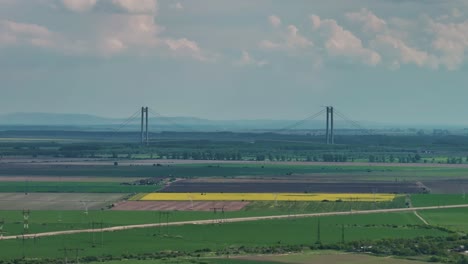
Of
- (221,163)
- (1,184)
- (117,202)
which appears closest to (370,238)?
(117,202)

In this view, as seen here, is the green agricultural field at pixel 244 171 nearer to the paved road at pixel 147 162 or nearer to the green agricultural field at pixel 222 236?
the paved road at pixel 147 162

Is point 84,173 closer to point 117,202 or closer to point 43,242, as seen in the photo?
point 117,202

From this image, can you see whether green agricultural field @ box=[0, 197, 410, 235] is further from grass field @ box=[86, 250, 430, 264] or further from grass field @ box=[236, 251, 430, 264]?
grass field @ box=[236, 251, 430, 264]

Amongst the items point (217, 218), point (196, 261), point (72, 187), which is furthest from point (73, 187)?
point (196, 261)

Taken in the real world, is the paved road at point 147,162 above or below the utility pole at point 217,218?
above

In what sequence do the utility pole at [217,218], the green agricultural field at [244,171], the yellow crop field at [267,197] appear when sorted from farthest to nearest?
the green agricultural field at [244,171] < the yellow crop field at [267,197] < the utility pole at [217,218]

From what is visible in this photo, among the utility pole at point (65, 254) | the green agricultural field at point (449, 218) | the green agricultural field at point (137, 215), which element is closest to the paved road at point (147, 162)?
the green agricultural field at point (137, 215)

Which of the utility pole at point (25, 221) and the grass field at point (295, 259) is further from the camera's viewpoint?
the utility pole at point (25, 221)

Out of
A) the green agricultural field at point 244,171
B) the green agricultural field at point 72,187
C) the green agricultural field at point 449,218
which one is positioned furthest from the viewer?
the green agricultural field at point 244,171
